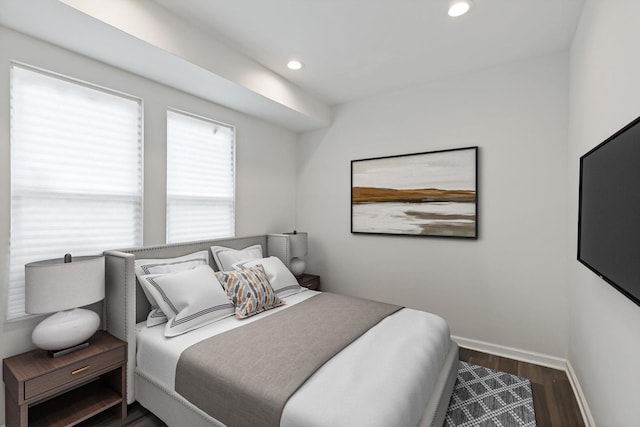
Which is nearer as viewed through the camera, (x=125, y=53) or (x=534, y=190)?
(x=125, y=53)

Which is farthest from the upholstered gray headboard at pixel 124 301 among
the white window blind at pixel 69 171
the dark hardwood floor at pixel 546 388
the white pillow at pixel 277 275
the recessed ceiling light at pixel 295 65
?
the dark hardwood floor at pixel 546 388

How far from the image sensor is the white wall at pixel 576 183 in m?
1.29

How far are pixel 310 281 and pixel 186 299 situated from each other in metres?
1.69

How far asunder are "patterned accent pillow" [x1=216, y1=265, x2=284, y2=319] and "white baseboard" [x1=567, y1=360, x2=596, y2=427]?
86.2 inches

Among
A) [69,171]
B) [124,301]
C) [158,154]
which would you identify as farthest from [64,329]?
[158,154]

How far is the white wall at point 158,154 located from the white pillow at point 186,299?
0.56 meters

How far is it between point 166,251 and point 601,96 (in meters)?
3.13

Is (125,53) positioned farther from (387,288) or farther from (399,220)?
(387,288)

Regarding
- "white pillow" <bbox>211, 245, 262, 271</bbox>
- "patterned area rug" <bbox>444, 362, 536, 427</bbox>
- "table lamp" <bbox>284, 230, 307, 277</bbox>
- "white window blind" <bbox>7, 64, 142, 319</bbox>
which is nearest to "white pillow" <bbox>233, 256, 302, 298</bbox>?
"white pillow" <bbox>211, 245, 262, 271</bbox>

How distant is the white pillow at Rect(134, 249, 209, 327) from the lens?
7.44ft

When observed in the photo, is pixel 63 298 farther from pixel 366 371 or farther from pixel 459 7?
pixel 459 7

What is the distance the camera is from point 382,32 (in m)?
2.33

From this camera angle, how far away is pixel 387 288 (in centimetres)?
347

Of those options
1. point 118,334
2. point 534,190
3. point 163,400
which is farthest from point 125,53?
point 534,190
